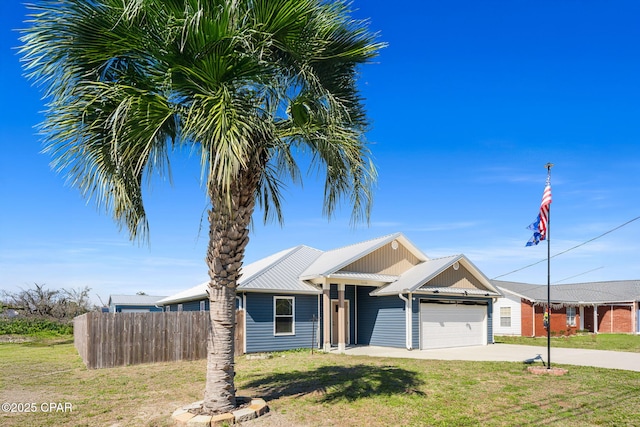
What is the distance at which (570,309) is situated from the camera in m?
32.2

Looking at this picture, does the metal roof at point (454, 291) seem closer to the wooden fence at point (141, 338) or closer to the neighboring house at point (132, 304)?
the wooden fence at point (141, 338)

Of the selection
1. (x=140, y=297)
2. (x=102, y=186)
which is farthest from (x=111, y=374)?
(x=140, y=297)

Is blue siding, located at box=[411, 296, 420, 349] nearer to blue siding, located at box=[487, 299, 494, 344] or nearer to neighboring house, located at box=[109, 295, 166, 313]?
blue siding, located at box=[487, 299, 494, 344]

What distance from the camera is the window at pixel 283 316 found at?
722 inches

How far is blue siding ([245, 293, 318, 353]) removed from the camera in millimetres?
17609

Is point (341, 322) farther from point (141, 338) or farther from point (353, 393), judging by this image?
point (353, 393)

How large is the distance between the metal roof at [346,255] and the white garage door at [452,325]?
111 inches

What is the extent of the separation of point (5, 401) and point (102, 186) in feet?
18.2

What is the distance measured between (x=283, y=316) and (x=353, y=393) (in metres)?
9.14

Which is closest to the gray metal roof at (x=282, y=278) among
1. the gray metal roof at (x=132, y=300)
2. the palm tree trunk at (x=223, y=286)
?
the palm tree trunk at (x=223, y=286)

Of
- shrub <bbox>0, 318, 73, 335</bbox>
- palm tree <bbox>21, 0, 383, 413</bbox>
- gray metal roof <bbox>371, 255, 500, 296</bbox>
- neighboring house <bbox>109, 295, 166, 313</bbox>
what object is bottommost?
neighboring house <bbox>109, 295, 166, 313</bbox>

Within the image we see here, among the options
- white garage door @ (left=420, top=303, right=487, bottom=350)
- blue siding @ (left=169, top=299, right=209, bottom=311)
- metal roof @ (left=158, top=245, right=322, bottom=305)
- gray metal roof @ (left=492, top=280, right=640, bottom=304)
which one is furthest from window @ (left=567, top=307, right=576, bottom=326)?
blue siding @ (left=169, top=299, right=209, bottom=311)

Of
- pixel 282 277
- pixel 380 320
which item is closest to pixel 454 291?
pixel 380 320

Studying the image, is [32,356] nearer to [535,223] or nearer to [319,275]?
[319,275]
